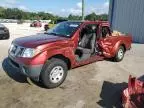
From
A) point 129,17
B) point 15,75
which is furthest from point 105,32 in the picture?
point 129,17

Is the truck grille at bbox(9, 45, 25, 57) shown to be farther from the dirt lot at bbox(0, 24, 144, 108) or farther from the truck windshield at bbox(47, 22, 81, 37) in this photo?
the truck windshield at bbox(47, 22, 81, 37)

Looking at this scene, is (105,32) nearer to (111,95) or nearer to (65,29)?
(65,29)

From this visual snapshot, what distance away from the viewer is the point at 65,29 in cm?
732

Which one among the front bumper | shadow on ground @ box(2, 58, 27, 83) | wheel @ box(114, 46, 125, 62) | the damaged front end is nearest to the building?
wheel @ box(114, 46, 125, 62)

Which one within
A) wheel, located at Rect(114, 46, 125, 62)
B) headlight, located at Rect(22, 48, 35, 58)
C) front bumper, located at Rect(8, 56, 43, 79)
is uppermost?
headlight, located at Rect(22, 48, 35, 58)

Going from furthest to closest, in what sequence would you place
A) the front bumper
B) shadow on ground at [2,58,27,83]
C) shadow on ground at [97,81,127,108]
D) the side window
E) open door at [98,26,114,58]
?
the side window → open door at [98,26,114,58] → shadow on ground at [2,58,27,83] → the front bumper → shadow on ground at [97,81,127,108]

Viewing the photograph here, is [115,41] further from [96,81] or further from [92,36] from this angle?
[96,81]

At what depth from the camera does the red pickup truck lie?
5.59 meters

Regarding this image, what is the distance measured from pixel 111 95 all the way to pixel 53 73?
5.30ft

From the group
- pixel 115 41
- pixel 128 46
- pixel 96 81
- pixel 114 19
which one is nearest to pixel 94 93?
pixel 96 81

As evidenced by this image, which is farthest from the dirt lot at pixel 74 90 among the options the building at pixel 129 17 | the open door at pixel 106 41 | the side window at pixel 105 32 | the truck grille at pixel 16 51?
the building at pixel 129 17

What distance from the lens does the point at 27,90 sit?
230 inches

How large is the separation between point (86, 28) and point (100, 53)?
1.07m

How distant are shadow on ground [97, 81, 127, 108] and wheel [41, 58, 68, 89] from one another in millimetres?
1216
